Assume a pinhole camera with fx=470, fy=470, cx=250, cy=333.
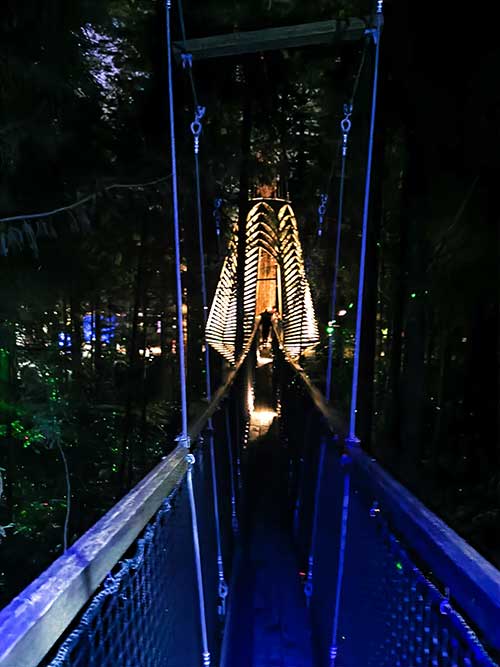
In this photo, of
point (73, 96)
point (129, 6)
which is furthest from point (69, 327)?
point (129, 6)

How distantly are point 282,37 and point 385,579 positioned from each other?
1.86m

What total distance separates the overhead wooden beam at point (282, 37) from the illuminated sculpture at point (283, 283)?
88.3 inches

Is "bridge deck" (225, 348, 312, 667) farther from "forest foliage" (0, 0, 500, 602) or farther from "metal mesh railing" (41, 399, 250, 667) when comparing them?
"forest foliage" (0, 0, 500, 602)

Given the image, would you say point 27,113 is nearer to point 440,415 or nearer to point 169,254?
point 169,254

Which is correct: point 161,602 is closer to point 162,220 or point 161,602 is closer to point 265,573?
point 265,573

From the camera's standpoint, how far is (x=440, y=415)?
364 centimetres

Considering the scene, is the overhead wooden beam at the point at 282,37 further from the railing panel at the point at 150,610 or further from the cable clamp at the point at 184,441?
the railing panel at the point at 150,610

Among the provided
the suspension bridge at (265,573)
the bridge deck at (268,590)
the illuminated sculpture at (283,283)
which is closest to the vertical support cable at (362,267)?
the suspension bridge at (265,573)

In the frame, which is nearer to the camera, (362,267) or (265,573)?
(362,267)

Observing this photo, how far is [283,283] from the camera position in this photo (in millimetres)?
5672

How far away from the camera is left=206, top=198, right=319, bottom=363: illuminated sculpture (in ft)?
14.3

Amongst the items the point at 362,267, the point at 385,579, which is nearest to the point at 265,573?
the point at 385,579

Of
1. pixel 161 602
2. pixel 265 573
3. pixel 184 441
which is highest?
pixel 184 441

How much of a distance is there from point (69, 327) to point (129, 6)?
232 centimetres
